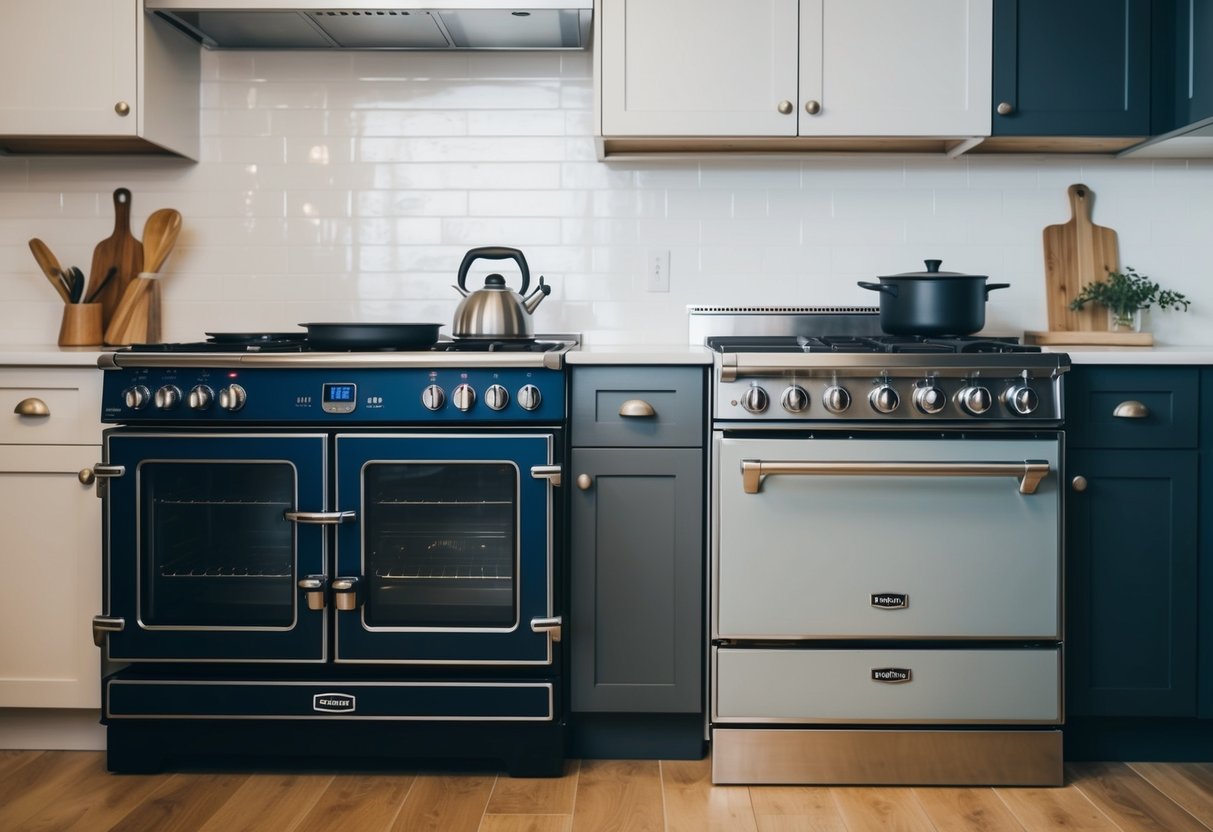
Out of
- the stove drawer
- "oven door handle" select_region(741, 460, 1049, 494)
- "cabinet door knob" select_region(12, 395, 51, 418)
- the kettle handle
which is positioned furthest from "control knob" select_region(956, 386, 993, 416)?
"cabinet door knob" select_region(12, 395, 51, 418)

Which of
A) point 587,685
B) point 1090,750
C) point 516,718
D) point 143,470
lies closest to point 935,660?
point 1090,750

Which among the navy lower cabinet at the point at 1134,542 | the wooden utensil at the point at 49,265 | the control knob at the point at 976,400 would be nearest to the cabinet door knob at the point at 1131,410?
the navy lower cabinet at the point at 1134,542

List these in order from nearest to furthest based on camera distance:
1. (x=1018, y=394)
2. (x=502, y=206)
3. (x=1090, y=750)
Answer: (x=1018, y=394) < (x=1090, y=750) < (x=502, y=206)

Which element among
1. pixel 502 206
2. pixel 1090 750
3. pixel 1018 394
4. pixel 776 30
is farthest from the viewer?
pixel 502 206

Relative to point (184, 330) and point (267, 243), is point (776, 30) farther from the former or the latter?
point (184, 330)

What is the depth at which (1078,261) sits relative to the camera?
3.04 metres

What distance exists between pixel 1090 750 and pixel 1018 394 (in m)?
0.88

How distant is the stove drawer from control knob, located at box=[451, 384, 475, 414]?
2.53 feet

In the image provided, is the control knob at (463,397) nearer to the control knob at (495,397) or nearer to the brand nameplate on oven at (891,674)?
the control knob at (495,397)

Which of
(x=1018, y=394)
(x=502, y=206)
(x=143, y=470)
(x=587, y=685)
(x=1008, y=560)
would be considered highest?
(x=502, y=206)

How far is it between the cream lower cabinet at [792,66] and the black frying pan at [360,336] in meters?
0.74

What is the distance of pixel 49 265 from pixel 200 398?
3.20 ft

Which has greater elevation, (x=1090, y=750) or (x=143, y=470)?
(x=143, y=470)

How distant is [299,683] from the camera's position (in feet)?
7.75
